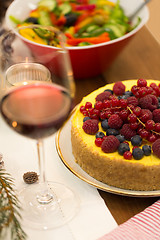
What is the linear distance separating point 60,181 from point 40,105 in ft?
1.23

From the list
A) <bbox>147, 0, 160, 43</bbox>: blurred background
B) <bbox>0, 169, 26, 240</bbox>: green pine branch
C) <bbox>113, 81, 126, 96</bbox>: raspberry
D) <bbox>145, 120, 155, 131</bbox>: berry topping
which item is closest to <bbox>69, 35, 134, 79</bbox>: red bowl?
<bbox>113, 81, 126, 96</bbox>: raspberry

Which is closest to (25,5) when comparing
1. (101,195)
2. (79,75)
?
(79,75)

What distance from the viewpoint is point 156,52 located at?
1.66 m

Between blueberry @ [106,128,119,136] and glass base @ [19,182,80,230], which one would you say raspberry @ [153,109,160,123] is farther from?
glass base @ [19,182,80,230]

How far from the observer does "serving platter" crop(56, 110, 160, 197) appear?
41.6 inches

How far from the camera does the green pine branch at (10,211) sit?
913 mm

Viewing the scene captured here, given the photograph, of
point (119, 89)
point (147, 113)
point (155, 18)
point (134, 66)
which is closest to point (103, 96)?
point (119, 89)

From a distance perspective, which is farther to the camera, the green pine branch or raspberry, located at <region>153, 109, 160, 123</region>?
raspberry, located at <region>153, 109, 160, 123</region>

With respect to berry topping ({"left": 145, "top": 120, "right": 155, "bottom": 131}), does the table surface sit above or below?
below

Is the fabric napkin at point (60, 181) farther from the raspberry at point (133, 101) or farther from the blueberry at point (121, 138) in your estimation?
the raspberry at point (133, 101)

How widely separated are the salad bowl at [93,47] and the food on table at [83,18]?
0.02 meters

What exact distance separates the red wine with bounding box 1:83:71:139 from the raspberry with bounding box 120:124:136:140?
28 cm

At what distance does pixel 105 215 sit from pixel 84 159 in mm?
168

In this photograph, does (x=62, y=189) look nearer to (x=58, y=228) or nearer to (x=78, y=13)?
(x=58, y=228)
